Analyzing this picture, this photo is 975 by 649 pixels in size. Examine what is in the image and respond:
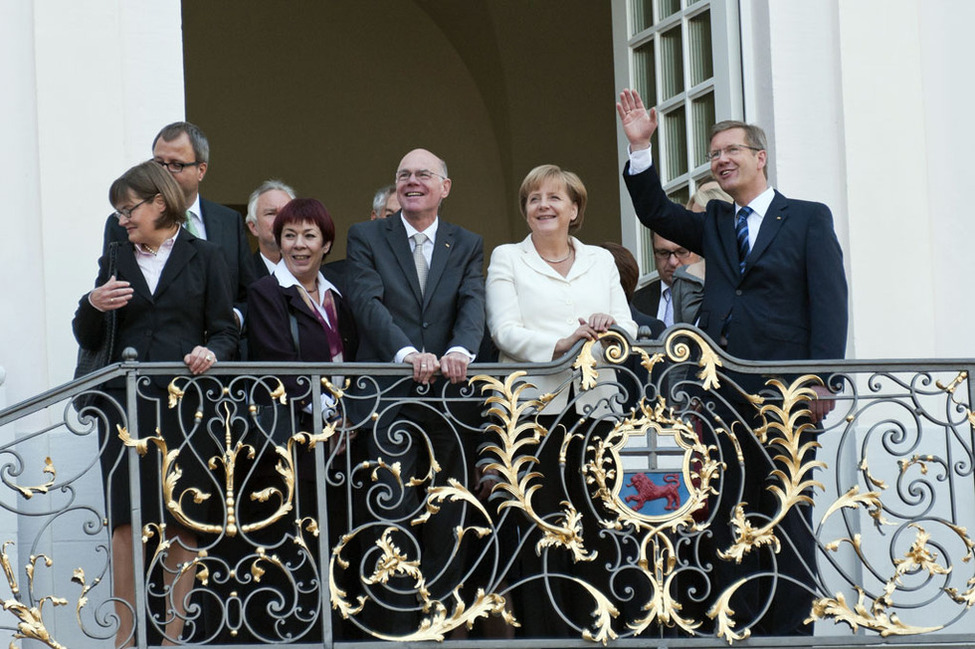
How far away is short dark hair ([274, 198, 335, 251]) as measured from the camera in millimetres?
7746

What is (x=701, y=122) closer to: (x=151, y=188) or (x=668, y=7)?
(x=668, y=7)

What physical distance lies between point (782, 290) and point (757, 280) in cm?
11

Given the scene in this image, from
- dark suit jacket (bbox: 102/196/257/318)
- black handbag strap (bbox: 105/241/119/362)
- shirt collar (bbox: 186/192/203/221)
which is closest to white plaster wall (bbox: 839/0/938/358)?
dark suit jacket (bbox: 102/196/257/318)

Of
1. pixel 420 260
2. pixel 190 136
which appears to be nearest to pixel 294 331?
pixel 420 260

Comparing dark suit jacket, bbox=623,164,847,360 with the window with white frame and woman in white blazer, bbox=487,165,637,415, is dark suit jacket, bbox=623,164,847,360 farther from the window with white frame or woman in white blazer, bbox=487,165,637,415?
the window with white frame

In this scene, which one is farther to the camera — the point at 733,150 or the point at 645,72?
the point at 645,72

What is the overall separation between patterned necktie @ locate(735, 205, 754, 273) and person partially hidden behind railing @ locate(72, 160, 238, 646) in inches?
81.9

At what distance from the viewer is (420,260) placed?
25.6ft

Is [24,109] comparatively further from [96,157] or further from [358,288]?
[358,288]

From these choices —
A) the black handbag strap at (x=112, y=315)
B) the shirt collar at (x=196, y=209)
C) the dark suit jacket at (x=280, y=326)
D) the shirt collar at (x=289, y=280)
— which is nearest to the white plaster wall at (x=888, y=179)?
the shirt collar at (x=289, y=280)

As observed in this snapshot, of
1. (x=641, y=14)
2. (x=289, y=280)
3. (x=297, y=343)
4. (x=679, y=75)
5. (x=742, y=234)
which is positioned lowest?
(x=297, y=343)

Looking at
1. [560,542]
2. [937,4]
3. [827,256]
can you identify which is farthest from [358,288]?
[937,4]

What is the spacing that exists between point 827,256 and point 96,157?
3362 millimetres

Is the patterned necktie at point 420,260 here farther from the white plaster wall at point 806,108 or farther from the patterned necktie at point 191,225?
the white plaster wall at point 806,108
